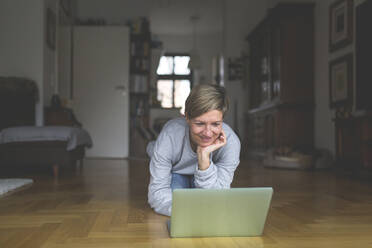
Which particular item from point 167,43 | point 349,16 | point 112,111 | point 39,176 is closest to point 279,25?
point 349,16

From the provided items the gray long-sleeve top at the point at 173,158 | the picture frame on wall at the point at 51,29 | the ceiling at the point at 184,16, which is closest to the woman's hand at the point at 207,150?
the gray long-sleeve top at the point at 173,158

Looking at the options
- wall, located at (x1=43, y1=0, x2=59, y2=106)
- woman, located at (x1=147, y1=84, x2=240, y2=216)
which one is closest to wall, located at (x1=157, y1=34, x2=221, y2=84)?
wall, located at (x1=43, y1=0, x2=59, y2=106)

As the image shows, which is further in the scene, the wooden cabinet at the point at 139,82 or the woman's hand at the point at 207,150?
the wooden cabinet at the point at 139,82

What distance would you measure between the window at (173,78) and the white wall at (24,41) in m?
5.96

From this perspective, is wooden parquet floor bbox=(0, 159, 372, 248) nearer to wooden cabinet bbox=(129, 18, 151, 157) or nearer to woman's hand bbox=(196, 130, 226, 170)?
woman's hand bbox=(196, 130, 226, 170)

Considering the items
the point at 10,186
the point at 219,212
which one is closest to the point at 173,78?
the point at 10,186

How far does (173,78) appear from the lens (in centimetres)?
1051

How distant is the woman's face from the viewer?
1.41m

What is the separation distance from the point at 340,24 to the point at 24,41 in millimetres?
3358

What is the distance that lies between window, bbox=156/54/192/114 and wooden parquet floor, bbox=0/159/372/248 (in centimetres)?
767

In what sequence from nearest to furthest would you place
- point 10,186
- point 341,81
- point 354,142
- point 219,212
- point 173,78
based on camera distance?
1. point 219,212
2. point 10,186
3. point 354,142
4. point 341,81
5. point 173,78

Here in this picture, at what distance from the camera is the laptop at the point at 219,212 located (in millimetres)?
1296

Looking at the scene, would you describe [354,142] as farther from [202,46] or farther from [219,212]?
[202,46]

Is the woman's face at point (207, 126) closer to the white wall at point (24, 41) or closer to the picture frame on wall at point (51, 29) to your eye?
the white wall at point (24, 41)
